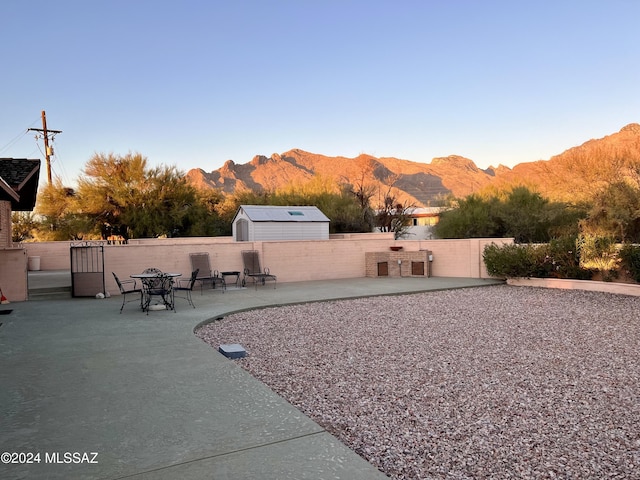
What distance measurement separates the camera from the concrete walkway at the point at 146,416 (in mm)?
2602

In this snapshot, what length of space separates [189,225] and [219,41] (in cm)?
1231

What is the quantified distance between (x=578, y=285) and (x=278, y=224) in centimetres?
1187

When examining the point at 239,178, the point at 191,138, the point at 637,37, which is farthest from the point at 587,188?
the point at 239,178

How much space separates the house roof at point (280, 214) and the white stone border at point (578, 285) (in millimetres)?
9755

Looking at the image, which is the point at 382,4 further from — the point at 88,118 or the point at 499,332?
the point at 88,118

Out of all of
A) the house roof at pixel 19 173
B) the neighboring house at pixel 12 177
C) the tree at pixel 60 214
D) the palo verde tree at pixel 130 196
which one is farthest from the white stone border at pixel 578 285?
the tree at pixel 60 214

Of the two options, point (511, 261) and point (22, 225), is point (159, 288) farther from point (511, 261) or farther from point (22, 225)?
point (22, 225)

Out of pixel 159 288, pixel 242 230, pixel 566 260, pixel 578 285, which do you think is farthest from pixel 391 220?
pixel 159 288

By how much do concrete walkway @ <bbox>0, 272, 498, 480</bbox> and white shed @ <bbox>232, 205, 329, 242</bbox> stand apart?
41.9ft

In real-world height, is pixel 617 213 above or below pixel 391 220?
below

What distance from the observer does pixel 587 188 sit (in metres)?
19.7

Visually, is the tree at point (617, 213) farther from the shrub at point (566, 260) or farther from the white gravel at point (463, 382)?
the white gravel at point (463, 382)

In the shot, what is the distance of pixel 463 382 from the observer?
4.50 metres

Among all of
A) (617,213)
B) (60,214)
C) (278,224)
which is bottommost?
(278,224)
